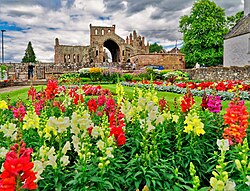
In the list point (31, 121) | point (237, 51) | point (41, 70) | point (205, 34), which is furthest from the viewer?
point (205, 34)

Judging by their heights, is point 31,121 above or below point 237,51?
below

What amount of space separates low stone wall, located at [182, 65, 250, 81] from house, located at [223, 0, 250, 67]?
29.8 feet

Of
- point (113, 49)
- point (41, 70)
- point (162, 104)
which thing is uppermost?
point (113, 49)

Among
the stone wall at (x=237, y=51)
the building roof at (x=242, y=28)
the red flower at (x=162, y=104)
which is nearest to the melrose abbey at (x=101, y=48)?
the stone wall at (x=237, y=51)

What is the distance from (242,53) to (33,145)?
1059 inches

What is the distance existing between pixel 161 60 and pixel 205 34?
Answer: 6.66m

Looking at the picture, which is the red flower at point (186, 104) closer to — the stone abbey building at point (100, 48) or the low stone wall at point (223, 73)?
the low stone wall at point (223, 73)

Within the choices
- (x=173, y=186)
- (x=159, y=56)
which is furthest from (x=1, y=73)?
(x=173, y=186)

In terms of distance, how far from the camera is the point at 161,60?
33.8 metres

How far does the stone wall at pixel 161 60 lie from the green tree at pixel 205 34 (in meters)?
2.18

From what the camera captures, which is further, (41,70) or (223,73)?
(41,70)

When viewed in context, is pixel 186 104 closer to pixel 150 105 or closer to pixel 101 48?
pixel 150 105

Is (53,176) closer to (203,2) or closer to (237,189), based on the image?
(237,189)

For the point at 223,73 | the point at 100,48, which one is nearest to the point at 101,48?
the point at 100,48
